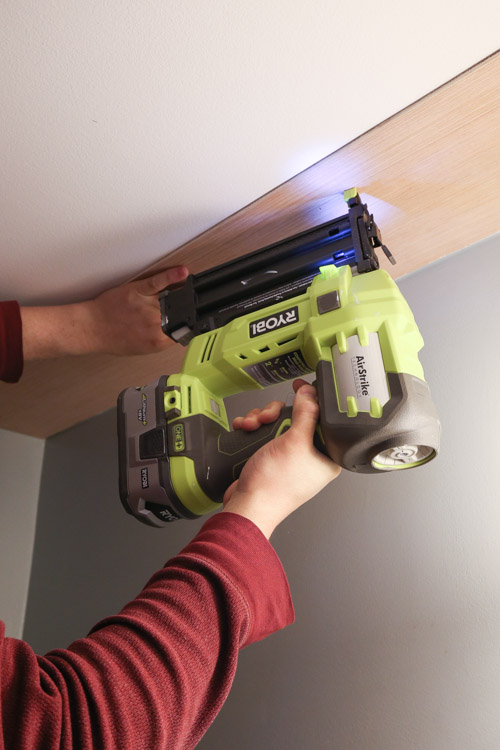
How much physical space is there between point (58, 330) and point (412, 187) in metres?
0.78

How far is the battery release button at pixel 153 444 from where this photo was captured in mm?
985

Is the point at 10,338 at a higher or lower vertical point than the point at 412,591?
higher

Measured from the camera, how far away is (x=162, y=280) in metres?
1.24

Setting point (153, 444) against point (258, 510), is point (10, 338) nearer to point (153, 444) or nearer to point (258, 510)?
point (153, 444)

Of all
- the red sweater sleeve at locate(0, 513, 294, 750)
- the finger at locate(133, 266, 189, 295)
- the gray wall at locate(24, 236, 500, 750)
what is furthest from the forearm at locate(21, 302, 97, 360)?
the red sweater sleeve at locate(0, 513, 294, 750)

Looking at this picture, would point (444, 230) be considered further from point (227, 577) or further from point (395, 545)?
point (227, 577)

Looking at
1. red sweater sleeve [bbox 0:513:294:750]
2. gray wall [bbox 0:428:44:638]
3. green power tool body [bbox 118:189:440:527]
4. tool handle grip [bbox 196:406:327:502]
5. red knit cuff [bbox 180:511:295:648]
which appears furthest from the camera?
gray wall [bbox 0:428:44:638]

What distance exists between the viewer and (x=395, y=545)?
1198mm

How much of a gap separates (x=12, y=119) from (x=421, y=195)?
2.30ft

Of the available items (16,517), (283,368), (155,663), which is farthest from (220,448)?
(16,517)

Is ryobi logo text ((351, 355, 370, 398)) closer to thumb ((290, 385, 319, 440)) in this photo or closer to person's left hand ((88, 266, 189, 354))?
thumb ((290, 385, 319, 440))

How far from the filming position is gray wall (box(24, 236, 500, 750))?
1055 mm

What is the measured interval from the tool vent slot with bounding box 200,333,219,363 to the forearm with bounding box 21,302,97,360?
39 cm

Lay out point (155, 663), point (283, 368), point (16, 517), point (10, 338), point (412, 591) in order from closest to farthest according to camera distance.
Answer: point (155, 663), point (283, 368), point (412, 591), point (10, 338), point (16, 517)
